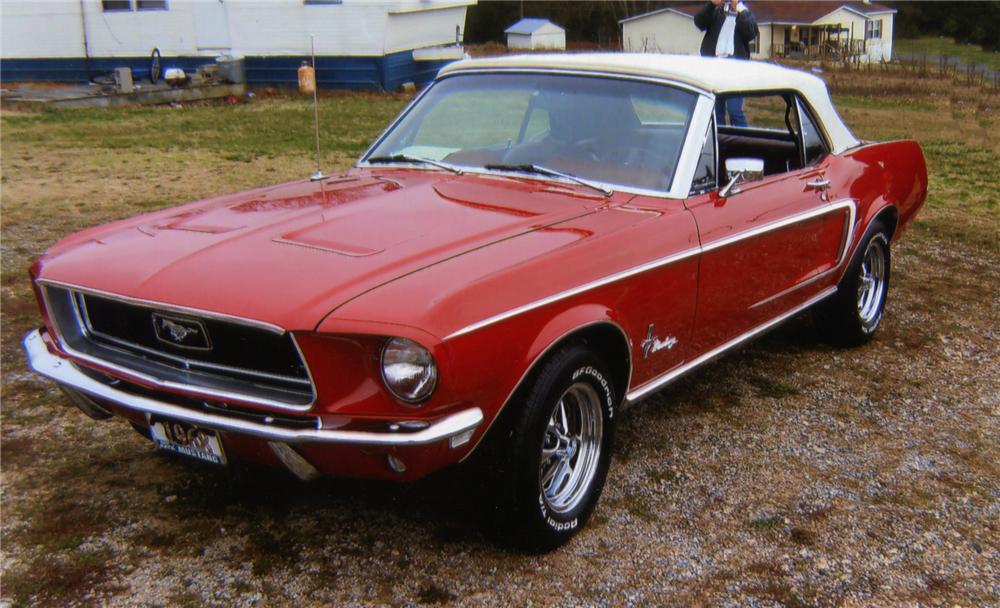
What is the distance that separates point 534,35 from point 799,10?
809 inches

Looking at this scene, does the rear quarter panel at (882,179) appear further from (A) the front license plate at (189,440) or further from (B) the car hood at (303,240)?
(A) the front license plate at (189,440)

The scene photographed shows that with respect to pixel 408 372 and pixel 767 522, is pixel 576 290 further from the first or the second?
pixel 767 522

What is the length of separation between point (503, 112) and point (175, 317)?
6.62ft

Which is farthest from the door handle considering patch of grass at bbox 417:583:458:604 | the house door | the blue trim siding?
the house door

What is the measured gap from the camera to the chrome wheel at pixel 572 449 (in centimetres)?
347

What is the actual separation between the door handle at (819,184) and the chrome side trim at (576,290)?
120 centimetres

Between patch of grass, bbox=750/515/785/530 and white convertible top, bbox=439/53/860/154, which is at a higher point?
white convertible top, bbox=439/53/860/154

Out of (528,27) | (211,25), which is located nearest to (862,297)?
(211,25)

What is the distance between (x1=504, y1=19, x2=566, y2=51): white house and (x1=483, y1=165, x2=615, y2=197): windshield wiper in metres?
35.8

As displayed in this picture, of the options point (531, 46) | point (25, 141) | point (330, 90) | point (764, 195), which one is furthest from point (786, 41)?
point (764, 195)

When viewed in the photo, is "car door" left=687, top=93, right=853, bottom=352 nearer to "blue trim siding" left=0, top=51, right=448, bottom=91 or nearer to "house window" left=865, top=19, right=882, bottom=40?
"blue trim siding" left=0, top=51, right=448, bottom=91

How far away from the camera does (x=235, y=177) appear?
35.4 ft

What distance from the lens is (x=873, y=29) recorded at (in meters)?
52.3

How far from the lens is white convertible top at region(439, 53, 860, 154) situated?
436cm
